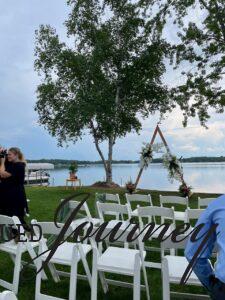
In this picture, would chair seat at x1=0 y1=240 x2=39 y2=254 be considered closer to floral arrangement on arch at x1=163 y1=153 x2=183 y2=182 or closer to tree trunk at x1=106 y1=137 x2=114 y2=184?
A: floral arrangement on arch at x1=163 y1=153 x2=183 y2=182

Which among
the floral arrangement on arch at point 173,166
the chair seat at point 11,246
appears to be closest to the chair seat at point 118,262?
the chair seat at point 11,246

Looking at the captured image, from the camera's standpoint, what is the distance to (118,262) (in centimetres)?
457

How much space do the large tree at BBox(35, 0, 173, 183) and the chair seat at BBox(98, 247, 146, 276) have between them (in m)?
18.9

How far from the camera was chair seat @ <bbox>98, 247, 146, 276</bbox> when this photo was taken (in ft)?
14.4

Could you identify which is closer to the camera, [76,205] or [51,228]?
[51,228]

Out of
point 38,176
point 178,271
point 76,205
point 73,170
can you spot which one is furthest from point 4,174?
point 38,176

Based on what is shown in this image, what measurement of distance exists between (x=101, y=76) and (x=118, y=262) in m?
21.1

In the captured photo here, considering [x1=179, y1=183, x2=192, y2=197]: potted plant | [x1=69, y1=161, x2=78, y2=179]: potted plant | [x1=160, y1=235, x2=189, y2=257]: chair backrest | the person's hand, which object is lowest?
[x1=160, y1=235, x2=189, y2=257]: chair backrest

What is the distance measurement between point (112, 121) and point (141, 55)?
14.1 feet

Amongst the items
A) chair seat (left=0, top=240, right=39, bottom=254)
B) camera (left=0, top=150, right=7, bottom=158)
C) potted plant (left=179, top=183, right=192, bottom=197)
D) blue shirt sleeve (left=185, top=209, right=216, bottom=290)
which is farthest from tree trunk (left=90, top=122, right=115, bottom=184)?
blue shirt sleeve (left=185, top=209, right=216, bottom=290)

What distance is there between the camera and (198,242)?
Answer: 233 centimetres

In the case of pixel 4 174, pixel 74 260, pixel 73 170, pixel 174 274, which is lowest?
pixel 174 274

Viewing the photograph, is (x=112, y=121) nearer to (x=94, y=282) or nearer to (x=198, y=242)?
(x=94, y=282)

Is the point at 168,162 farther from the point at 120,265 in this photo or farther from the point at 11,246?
the point at 120,265
